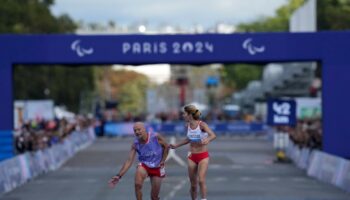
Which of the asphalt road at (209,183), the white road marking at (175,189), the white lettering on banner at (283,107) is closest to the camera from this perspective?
the white road marking at (175,189)

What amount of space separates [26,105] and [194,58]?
25.9 meters

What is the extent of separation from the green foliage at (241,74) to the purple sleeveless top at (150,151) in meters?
117

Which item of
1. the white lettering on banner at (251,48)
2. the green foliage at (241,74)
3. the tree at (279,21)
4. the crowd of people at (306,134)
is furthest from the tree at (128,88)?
the white lettering on banner at (251,48)

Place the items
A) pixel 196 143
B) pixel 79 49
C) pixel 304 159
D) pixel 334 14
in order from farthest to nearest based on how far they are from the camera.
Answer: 1. pixel 334 14
2. pixel 304 159
3. pixel 79 49
4. pixel 196 143

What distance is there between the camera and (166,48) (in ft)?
102

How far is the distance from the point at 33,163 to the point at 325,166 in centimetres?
950

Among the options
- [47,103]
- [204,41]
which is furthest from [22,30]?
[204,41]

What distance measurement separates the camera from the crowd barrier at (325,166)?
24.7 m

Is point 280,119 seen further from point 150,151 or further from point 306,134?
point 150,151

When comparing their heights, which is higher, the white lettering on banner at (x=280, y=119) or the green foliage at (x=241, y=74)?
the green foliage at (x=241, y=74)

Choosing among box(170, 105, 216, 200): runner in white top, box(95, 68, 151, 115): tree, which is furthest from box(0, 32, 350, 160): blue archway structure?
box(95, 68, 151, 115): tree

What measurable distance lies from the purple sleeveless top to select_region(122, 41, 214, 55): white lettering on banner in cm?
1560

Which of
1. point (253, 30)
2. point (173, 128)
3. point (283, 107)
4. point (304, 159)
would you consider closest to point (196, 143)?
point (304, 159)

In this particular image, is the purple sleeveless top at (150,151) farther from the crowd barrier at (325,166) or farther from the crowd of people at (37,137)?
the crowd of people at (37,137)
